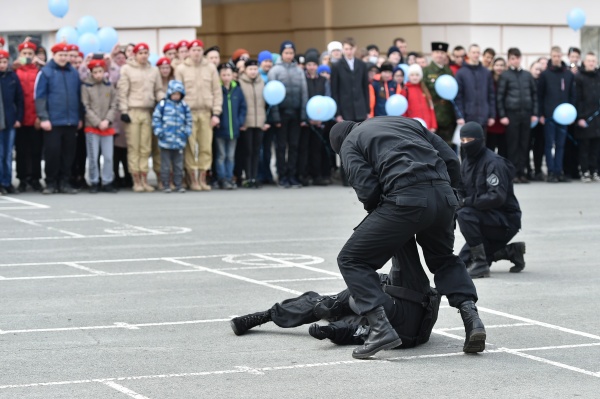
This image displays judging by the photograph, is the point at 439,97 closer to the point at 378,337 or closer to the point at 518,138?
the point at 518,138

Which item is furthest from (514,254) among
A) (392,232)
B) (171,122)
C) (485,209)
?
(171,122)

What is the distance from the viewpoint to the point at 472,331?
8.23 m

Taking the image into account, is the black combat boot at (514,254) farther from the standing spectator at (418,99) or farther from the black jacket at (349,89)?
the standing spectator at (418,99)

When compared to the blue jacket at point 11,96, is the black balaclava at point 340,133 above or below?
below

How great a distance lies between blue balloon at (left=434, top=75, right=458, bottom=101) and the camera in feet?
70.8

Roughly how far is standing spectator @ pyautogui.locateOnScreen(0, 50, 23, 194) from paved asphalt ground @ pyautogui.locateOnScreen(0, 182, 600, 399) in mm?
2127

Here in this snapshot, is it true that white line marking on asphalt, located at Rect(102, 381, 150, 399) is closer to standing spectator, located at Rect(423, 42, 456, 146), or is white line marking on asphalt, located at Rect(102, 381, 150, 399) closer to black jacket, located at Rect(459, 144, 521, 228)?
black jacket, located at Rect(459, 144, 521, 228)

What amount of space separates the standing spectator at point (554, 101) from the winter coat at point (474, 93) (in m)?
1.22

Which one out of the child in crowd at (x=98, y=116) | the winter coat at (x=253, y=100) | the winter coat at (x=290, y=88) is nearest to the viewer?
the child in crowd at (x=98, y=116)

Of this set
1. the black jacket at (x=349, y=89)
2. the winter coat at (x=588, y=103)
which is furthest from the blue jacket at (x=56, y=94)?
the winter coat at (x=588, y=103)

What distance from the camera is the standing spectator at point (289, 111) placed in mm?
20969

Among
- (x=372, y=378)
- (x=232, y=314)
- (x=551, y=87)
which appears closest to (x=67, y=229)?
(x=232, y=314)

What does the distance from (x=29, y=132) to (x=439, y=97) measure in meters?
7.14

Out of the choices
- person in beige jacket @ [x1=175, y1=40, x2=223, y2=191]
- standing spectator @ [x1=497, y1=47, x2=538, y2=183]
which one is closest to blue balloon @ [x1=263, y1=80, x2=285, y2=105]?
person in beige jacket @ [x1=175, y1=40, x2=223, y2=191]
